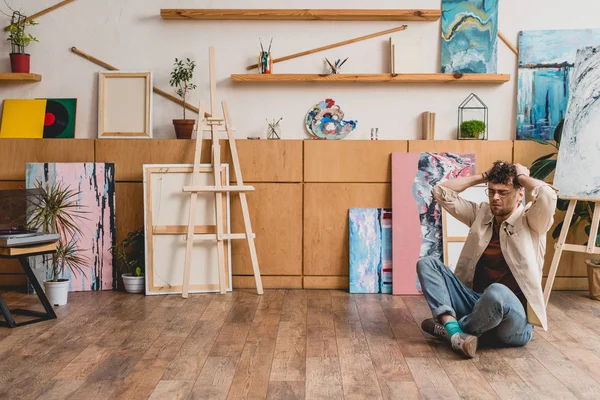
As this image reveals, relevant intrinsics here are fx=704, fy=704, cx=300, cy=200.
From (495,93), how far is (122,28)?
312cm

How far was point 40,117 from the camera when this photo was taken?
5.74m

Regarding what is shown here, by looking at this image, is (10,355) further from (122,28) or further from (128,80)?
(122,28)

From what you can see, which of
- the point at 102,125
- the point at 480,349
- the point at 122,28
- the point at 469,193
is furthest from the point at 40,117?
the point at 480,349

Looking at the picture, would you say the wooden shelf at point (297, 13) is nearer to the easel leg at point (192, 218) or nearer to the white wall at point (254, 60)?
the white wall at point (254, 60)

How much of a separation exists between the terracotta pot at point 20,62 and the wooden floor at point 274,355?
1.95m

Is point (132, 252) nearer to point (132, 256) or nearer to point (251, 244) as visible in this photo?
point (132, 256)

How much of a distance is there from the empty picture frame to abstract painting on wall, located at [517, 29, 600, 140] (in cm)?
304

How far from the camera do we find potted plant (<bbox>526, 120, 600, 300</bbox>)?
5.21m

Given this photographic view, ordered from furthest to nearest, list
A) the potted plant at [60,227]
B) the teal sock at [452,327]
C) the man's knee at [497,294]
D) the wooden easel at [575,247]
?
1. the potted plant at [60,227]
2. the wooden easel at [575,247]
3. the teal sock at [452,327]
4. the man's knee at [497,294]

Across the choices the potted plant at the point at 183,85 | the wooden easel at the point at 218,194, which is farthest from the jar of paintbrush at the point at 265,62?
the potted plant at the point at 183,85

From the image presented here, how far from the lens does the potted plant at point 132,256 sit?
5.44 metres

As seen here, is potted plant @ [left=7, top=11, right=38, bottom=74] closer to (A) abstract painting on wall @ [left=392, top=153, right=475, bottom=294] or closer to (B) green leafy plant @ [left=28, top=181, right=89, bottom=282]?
(B) green leafy plant @ [left=28, top=181, right=89, bottom=282]

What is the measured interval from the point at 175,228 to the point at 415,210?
187 centimetres

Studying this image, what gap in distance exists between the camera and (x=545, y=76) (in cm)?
575
